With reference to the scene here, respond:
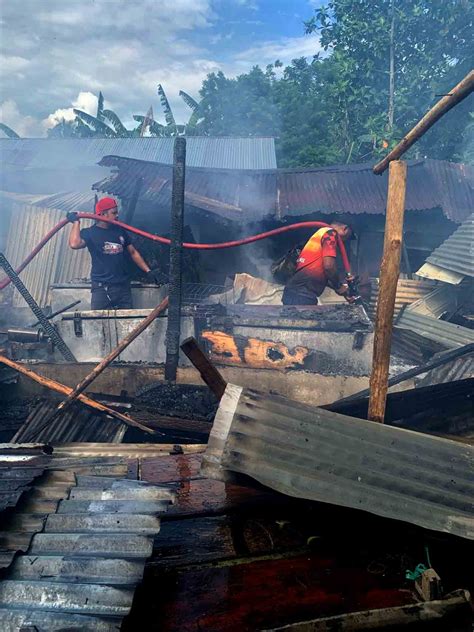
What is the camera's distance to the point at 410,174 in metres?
10.6

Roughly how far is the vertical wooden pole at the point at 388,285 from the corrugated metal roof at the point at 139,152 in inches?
612

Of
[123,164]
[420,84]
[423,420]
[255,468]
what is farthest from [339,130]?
[255,468]

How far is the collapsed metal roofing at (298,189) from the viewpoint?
33.0 ft

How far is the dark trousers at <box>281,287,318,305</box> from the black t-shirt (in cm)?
271

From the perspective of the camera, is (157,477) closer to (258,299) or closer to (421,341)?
(421,341)

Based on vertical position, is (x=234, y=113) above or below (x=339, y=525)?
above

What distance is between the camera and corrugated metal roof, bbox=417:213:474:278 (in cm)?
813

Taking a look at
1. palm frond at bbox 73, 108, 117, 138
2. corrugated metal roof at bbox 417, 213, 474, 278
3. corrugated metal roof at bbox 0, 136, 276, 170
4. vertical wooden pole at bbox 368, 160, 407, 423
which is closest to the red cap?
vertical wooden pole at bbox 368, 160, 407, 423

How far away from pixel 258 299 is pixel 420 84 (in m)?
11.7

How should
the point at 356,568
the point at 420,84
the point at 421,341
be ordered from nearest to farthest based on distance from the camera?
the point at 356,568
the point at 421,341
the point at 420,84

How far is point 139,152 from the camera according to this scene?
19.1 m

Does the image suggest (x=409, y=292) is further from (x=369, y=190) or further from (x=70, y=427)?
(x=70, y=427)

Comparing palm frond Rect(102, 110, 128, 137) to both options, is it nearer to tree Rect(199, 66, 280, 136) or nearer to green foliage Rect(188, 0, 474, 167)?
tree Rect(199, 66, 280, 136)

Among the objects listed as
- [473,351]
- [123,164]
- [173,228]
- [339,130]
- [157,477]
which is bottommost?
[157,477]
